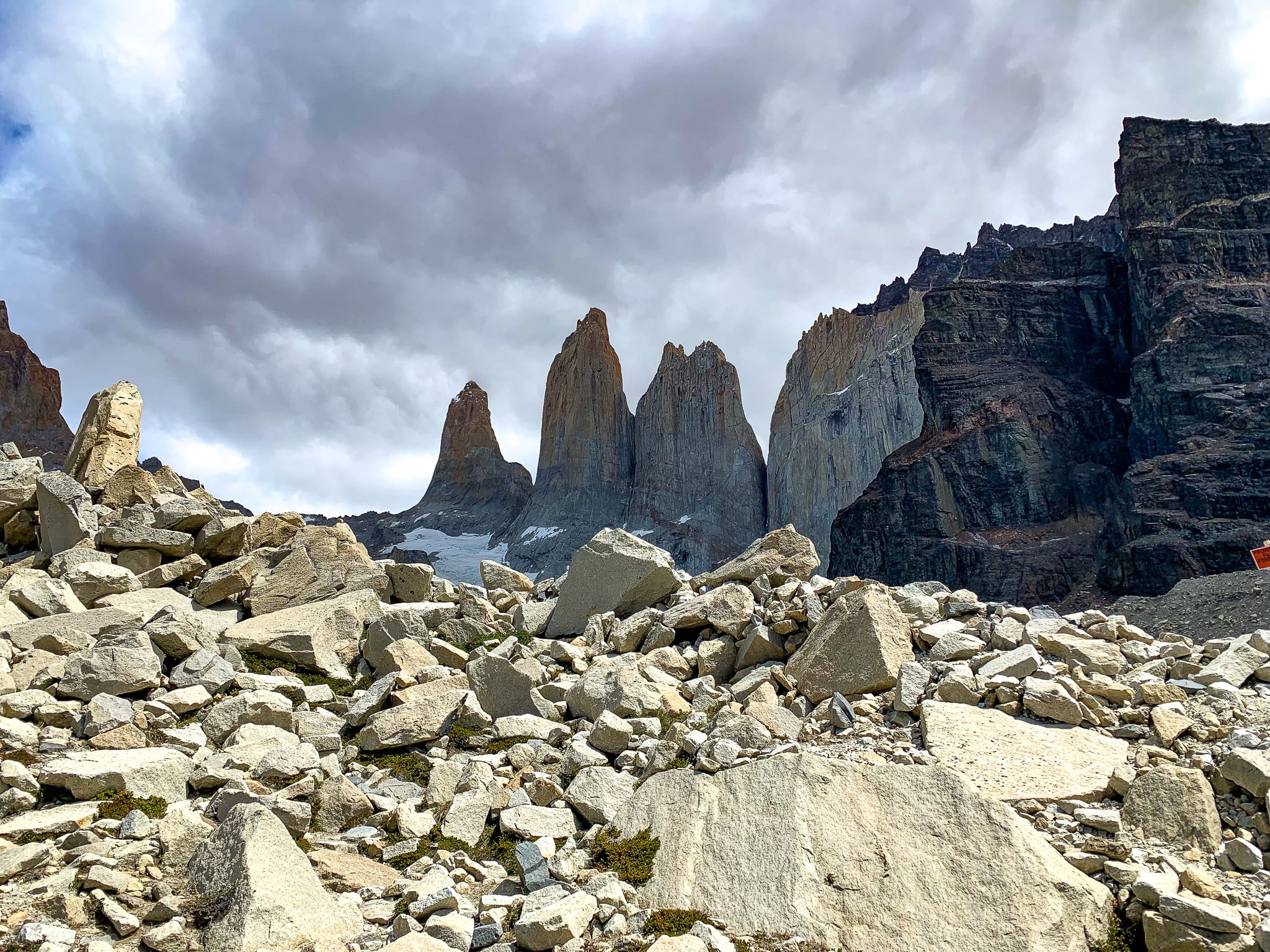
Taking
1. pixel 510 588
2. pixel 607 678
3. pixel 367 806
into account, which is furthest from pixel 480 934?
pixel 510 588

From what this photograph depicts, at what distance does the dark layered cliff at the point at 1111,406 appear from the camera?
75188mm

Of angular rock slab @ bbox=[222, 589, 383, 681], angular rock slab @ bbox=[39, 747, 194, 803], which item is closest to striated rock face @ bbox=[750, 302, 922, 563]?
angular rock slab @ bbox=[222, 589, 383, 681]

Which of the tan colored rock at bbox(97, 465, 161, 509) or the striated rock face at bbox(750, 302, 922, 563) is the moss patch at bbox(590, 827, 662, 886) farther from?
the striated rock face at bbox(750, 302, 922, 563)

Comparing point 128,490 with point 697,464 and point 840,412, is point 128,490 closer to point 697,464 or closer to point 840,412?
point 840,412

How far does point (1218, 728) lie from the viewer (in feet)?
24.4

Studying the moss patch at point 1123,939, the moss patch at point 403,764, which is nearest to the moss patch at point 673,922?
the moss patch at point 1123,939

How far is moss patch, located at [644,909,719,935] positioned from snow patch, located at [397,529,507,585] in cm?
12060

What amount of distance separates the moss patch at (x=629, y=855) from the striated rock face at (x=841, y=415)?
109 m

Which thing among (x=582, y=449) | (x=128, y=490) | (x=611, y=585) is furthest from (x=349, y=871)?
(x=582, y=449)

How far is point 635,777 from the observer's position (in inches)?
323

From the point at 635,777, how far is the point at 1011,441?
321 ft

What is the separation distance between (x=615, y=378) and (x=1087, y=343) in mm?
72427

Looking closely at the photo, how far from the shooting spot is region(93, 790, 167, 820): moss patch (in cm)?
689

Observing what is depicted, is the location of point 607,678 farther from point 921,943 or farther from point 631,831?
point 921,943
